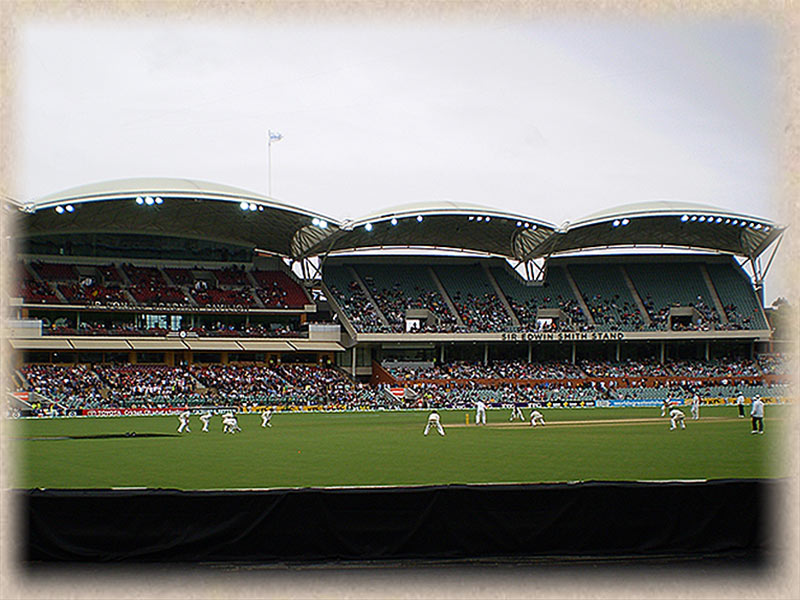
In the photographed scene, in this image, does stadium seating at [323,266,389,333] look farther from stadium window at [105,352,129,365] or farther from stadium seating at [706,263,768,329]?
stadium seating at [706,263,768,329]

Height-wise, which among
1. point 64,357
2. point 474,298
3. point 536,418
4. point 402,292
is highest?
point 402,292

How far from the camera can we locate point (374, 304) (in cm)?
6375

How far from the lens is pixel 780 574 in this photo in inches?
344

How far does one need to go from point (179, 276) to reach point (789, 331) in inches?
2297

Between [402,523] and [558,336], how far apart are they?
51916 mm

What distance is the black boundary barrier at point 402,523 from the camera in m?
10.0

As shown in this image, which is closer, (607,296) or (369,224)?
(369,224)

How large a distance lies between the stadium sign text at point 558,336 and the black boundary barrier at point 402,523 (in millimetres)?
50057

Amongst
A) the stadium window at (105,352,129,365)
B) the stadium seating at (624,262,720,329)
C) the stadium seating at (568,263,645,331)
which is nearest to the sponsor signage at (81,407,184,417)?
the stadium window at (105,352,129,365)

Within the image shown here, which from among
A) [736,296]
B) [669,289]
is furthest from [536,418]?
[736,296]

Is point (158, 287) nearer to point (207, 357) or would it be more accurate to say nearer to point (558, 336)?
point (207, 357)

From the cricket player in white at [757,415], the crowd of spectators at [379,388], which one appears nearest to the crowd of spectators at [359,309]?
the crowd of spectators at [379,388]

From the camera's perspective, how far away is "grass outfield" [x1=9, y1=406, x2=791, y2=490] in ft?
58.0

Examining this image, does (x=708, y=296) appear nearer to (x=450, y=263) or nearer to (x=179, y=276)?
(x=450, y=263)
